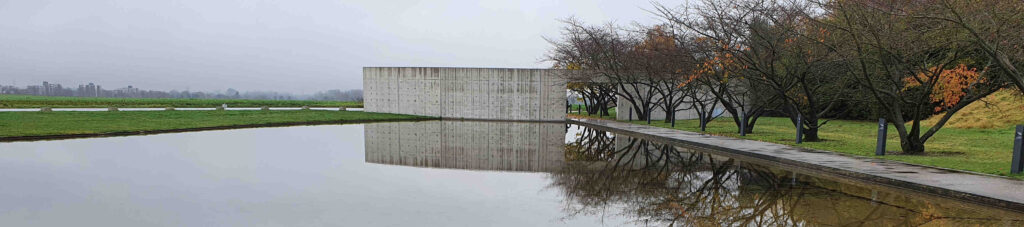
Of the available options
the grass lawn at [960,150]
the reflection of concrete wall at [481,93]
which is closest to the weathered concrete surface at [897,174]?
the grass lawn at [960,150]

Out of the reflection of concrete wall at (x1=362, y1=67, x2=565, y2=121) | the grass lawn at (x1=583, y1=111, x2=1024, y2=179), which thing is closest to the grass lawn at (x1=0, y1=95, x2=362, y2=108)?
the reflection of concrete wall at (x1=362, y1=67, x2=565, y2=121)

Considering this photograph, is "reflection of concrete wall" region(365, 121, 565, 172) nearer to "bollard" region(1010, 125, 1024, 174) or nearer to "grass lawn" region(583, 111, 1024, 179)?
"grass lawn" region(583, 111, 1024, 179)

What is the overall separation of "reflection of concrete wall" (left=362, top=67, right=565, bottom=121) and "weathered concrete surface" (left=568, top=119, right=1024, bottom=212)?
18.8 metres

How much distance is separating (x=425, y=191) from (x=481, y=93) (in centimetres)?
2727

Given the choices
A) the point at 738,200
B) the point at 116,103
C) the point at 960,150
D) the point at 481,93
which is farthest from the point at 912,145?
the point at 116,103

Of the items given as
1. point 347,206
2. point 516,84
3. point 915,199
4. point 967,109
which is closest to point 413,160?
point 347,206

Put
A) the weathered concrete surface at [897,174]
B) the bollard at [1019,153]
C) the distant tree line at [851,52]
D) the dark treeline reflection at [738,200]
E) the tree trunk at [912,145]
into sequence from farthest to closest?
the tree trunk at [912,145]
the distant tree line at [851,52]
the bollard at [1019,153]
the weathered concrete surface at [897,174]
the dark treeline reflection at [738,200]

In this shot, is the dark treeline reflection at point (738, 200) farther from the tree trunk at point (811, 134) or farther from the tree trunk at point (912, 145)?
the tree trunk at point (811, 134)

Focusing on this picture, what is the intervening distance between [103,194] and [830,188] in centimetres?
1025

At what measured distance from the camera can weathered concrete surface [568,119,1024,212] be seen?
27.1 ft

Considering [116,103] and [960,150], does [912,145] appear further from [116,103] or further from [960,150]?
[116,103]

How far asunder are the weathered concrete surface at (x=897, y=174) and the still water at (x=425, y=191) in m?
0.36

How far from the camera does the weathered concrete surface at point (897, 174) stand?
8258 mm

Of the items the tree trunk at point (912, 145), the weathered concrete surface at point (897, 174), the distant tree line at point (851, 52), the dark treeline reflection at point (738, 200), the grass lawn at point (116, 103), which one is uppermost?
the distant tree line at point (851, 52)
